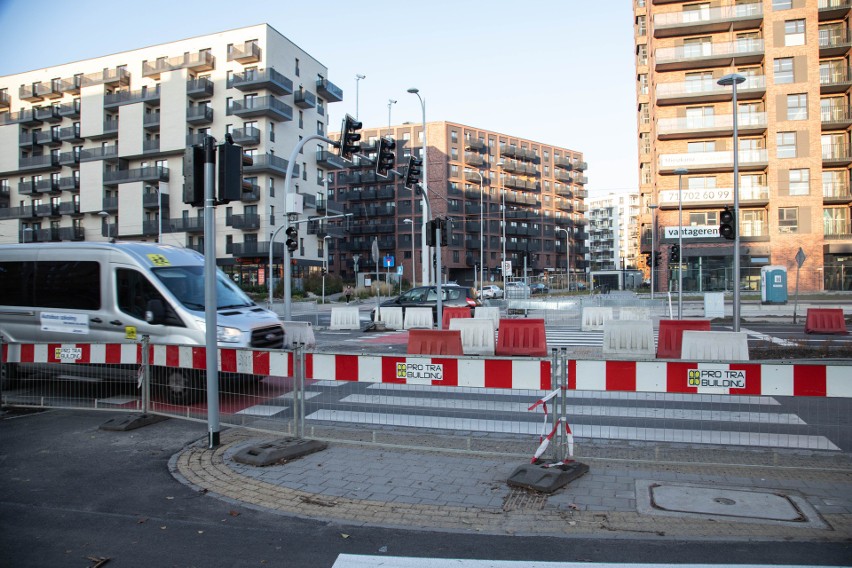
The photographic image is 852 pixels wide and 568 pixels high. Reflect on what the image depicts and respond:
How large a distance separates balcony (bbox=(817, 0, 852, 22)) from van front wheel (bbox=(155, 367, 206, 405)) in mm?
58369

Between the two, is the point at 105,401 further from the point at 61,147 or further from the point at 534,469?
the point at 61,147

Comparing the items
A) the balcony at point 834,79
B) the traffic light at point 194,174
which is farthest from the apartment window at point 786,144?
the traffic light at point 194,174

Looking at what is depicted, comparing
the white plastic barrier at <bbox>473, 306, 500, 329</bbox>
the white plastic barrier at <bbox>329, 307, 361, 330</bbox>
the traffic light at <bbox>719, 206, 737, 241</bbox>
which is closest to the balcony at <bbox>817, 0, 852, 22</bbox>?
the traffic light at <bbox>719, 206, 737, 241</bbox>

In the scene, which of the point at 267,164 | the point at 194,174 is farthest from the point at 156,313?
the point at 267,164

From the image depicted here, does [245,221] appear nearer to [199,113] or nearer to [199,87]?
[199,113]

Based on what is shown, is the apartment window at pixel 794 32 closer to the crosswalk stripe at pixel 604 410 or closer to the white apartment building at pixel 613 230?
the crosswalk stripe at pixel 604 410

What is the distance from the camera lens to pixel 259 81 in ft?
177

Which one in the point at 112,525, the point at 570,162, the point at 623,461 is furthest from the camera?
the point at 570,162

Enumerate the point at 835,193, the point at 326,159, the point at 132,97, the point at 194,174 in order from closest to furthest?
the point at 194,174 < the point at 835,193 < the point at 132,97 < the point at 326,159

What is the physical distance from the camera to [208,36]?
57312 mm

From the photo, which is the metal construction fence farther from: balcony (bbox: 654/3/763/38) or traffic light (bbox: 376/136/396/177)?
balcony (bbox: 654/3/763/38)

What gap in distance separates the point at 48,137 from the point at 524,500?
75729mm

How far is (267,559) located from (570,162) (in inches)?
4264

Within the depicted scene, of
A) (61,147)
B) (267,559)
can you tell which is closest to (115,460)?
(267,559)
